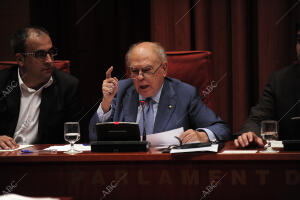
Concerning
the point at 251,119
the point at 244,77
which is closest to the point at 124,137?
the point at 251,119

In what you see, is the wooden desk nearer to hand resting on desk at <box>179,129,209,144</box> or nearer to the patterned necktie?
hand resting on desk at <box>179,129,209,144</box>

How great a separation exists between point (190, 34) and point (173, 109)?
3.66ft

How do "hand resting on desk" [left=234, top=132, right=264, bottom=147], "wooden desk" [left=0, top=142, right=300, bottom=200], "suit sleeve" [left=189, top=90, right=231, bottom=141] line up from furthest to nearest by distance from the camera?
"suit sleeve" [left=189, top=90, right=231, bottom=141]
"hand resting on desk" [left=234, top=132, right=264, bottom=147]
"wooden desk" [left=0, top=142, right=300, bottom=200]

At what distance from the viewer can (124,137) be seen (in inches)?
68.8

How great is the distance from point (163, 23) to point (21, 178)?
6.43ft

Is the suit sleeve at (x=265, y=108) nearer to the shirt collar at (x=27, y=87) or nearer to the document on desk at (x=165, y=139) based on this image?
the document on desk at (x=165, y=139)

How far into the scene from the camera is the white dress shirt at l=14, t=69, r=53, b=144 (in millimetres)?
2545

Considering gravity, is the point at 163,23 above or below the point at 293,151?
above

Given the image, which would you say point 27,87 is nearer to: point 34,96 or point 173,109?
point 34,96

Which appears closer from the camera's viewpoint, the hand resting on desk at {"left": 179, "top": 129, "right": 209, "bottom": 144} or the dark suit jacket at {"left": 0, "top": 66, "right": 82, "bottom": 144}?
the hand resting on desk at {"left": 179, "top": 129, "right": 209, "bottom": 144}

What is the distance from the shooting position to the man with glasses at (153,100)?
2266mm

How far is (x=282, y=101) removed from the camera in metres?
2.33

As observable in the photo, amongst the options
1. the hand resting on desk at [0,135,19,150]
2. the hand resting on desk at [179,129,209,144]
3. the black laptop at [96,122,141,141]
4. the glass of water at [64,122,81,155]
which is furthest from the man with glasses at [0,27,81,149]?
the hand resting on desk at [179,129,209,144]

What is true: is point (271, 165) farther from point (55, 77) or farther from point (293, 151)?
point (55, 77)
